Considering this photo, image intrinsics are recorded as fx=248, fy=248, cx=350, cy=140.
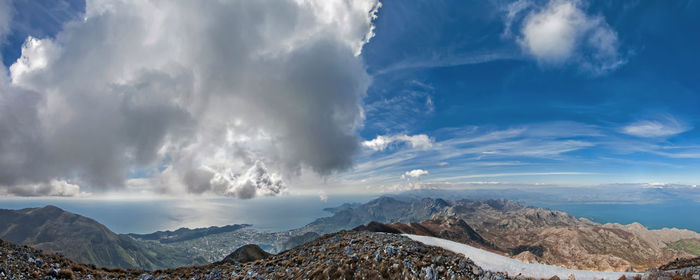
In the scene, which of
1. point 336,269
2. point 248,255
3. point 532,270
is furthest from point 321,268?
point 248,255

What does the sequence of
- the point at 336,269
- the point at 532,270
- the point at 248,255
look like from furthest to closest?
the point at 248,255 < the point at 532,270 < the point at 336,269

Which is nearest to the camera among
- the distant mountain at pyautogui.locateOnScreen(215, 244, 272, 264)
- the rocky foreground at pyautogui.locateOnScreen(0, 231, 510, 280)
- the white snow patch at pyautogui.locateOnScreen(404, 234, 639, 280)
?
the rocky foreground at pyautogui.locateOnScreen(0, 231, 510, 280)

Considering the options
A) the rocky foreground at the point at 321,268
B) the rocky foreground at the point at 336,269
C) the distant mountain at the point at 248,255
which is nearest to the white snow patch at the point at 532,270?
the rocky foreground at the point at 336,269

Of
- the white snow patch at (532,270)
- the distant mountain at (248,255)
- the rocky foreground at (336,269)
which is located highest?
the rocky foreground at (336,269)

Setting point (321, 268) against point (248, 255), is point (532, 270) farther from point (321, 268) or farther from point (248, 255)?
point (248, 255)

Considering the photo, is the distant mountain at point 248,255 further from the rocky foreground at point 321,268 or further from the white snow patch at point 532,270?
the white snow patch at point 532,270

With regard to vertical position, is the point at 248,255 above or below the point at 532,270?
below

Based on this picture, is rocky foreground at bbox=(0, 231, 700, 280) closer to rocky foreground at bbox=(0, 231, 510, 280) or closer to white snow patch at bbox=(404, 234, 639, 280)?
rocky foreground at bbox=(0, 231, 510, 280)

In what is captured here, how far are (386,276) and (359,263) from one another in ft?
8.05

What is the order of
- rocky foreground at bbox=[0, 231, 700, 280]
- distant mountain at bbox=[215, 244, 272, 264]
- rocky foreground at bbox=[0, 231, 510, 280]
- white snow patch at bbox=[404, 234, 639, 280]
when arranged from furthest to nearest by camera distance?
distant mountain at bbox=[215, 244, 272, 264], white snow patch at bbox=[404, 234, 639, 280], rocky foreground at bbox=[0, 231, 510, 280], rocky foreground at bbox=[0, 231, 700, 280]

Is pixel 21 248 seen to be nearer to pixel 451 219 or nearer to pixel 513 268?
pixel 513 268

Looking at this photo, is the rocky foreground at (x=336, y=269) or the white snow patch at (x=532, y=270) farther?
the white snow patch at (x=532, y=270)

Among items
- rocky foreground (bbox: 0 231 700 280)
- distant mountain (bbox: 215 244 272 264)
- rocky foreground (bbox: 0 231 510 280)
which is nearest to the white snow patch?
rocky foreground (bbox: 0 231 700 280)

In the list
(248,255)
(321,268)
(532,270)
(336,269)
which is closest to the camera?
(336,269)
